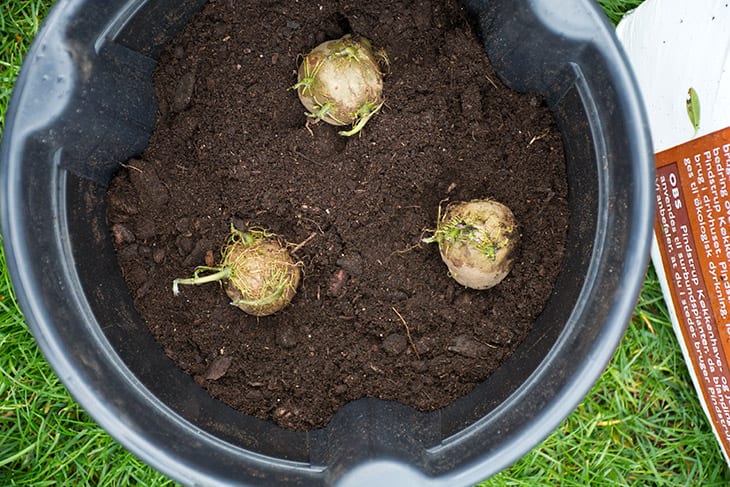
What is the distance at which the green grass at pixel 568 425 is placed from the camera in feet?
4.87

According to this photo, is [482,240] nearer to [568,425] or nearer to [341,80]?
[341,80]

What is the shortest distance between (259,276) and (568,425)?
2.67 ft

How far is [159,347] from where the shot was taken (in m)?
1.23

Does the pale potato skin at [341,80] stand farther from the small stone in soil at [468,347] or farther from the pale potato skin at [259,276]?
the small stone in soil at [468,347]

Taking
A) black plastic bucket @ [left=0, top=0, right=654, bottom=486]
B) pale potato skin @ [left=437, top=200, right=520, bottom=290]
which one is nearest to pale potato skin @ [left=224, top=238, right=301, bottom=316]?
black plastic bucket @ [left=0, top=0, right=654, bottom=486]

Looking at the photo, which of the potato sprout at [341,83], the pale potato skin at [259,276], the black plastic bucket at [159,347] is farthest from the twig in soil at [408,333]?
the potato sprout at [341,83]

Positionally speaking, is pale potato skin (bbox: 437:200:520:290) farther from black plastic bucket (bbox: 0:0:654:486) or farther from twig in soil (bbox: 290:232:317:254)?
twig in soil (bbox: 290:232:317:254)

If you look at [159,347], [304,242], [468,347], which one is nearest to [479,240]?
[468,347]

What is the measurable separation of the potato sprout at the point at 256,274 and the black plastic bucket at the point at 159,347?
18cm

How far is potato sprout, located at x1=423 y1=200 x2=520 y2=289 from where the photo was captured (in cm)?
116

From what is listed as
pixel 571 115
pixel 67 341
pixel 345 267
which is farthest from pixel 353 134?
pixel 67 341

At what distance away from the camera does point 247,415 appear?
1.24 meters

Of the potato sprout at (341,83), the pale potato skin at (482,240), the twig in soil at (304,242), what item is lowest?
the twig in soil at (304,242)

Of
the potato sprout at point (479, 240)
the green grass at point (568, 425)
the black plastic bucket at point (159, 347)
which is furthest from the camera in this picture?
the green grass at point (568, 425)
